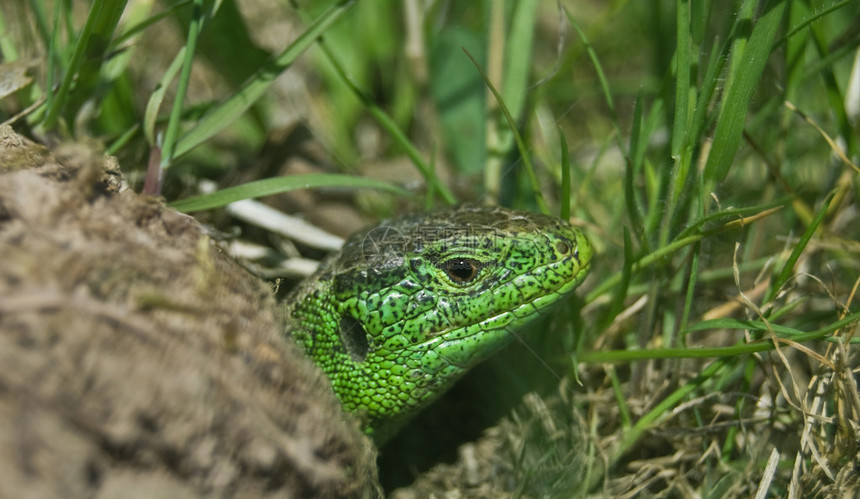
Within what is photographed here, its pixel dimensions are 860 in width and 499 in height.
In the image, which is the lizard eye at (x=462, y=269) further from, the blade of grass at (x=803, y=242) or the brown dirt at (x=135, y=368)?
the blade of grass at (x=803, y=242)

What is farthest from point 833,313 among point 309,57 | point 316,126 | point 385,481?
point 309,57

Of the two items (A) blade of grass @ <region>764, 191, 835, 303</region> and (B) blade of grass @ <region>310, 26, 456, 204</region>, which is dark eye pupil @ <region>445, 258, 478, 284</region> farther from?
(A) blade of grass @ <region>764, 191, 835, 303</region>

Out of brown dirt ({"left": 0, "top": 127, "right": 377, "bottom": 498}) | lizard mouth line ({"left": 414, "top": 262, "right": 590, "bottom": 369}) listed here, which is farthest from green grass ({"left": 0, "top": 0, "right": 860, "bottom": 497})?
brown dirt ({"left": 0, "top": 127, "right": 377, "bottom": 498})

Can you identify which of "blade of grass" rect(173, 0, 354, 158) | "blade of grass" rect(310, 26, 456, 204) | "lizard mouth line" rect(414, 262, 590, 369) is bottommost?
"lizard mouth line" rect(414, 262, 590, 369)

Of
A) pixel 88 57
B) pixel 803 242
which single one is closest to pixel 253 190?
pixel 88 57

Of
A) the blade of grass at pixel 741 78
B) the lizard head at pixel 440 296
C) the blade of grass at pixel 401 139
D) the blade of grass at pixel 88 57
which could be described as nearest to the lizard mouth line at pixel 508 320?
the lizard head at pixel 440 296

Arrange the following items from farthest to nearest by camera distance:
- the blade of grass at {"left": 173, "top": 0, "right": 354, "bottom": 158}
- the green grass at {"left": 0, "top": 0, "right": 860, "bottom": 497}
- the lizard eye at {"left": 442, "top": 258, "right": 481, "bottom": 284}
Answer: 1. the blade of grass at {"left": 173, "top": 0, "right": 354, "bottom": 158}
2. the lizard eye at {"left": 442, "top": 258, "right": 481, "bottom": 284}
3. the green grass at {"left": 0, "top": 0, "right": 860, "bottom": 497}

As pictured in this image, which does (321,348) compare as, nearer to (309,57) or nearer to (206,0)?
(206,0)

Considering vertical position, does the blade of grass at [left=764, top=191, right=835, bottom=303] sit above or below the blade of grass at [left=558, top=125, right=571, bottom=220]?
below
